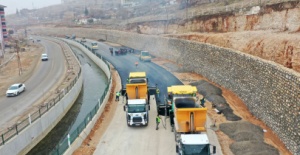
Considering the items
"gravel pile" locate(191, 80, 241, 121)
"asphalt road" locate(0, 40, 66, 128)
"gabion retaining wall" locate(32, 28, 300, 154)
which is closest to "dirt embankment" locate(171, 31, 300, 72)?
"gabion retaining wall" locate(32, 28, 300, 154)

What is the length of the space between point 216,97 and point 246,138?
9.89m

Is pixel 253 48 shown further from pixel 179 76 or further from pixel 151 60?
pixel 151 60

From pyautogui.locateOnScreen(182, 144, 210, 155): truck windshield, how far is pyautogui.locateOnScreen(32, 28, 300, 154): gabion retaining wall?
555 cm

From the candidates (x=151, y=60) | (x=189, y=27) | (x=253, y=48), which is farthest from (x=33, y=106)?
(x=189, y=27)

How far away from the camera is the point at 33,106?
1193 inches

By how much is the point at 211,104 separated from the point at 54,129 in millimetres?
15832

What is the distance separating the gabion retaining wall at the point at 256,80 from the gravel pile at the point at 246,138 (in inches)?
49.0

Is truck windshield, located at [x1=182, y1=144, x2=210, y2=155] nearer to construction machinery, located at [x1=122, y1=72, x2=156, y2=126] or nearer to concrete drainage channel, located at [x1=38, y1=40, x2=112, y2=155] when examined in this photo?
construction machinery, located at [x1=122, y1=72, x2=156, y2=126]

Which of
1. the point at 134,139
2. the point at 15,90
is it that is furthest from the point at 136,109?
the point at 15,90

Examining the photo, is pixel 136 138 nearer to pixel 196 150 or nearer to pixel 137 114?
pixel 137 114

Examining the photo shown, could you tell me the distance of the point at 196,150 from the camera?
56.6ft

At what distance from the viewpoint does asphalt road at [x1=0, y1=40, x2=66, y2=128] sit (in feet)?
93.9

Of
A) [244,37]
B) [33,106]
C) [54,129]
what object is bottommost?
[54,129]

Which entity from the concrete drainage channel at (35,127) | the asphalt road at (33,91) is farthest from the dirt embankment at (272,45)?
the asphalt road at (33,91)
